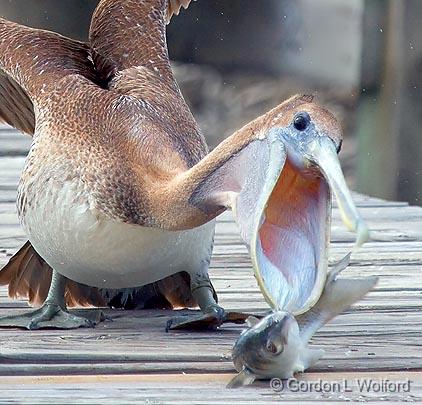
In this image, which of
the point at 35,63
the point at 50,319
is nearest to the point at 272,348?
the point at 50,319

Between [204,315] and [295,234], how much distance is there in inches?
34.9

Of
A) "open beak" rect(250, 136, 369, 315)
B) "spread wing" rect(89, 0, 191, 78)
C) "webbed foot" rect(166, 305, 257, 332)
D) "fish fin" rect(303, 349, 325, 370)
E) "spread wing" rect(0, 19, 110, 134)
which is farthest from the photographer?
"spread wing" rect(89, 0, 191, 78)

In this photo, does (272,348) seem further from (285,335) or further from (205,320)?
(205,320)

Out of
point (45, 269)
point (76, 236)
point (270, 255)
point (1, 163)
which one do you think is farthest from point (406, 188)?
point (270, 255)

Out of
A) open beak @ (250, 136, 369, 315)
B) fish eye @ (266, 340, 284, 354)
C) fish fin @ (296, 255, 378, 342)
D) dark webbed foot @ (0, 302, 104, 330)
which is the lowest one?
dark webbed foot @ (0, 302, 104, 330)

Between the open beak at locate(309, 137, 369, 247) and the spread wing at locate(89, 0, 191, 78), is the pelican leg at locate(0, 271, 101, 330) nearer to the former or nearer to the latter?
the spread wing at locate(89, 0, 191, 78)

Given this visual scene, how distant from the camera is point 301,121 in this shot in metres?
3.42

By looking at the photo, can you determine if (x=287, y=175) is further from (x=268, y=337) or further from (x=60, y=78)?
(x=60, y=78)

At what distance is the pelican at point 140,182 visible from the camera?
3.43 metres

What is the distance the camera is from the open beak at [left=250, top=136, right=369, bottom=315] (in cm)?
340

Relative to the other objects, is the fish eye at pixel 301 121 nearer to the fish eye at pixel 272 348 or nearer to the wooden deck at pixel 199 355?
the fish eye at pixel 272 348

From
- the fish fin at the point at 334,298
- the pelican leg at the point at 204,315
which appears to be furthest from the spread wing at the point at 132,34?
the fish fin at the point at 334,298

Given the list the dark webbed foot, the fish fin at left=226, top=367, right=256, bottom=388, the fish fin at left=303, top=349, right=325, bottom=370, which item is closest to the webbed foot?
the dark webbed foot

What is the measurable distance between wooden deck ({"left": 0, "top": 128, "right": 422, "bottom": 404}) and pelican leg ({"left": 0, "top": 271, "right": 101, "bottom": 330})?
0.05 meters
